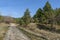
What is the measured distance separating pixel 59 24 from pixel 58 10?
68.7 ft

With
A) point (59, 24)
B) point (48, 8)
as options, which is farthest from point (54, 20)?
point (48, 8)

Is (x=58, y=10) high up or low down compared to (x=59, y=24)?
up

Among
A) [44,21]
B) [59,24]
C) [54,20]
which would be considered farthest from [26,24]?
[54,20]

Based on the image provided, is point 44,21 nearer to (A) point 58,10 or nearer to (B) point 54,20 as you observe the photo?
(A) point 58,10

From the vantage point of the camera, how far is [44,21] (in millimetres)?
85812

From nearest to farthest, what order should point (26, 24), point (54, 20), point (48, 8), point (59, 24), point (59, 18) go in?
point (59, 18) < point (54, 20) < point (59, 24) < point (48, 8) < point (26, 24)

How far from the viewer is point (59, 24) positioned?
237 feet

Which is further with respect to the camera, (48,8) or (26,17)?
(26,17)

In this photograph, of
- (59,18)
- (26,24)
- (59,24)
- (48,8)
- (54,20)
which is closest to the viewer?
(59,18)

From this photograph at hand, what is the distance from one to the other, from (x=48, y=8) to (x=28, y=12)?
39.8 feet

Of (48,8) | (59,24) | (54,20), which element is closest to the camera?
(54,20)

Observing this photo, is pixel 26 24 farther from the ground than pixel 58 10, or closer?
closer

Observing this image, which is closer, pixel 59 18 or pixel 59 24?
pixel 59 18

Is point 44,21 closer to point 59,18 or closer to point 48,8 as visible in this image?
point 48,8
